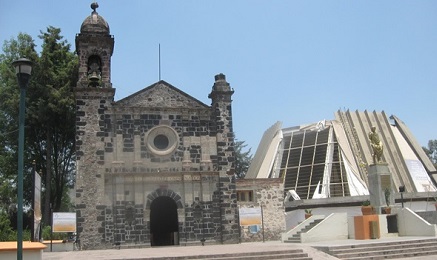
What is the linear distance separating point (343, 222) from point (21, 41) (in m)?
27.5

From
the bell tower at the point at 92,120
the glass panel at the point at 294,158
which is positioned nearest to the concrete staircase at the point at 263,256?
the bell tower at the point at 92,120

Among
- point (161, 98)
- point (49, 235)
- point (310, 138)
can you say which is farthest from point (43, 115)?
point (310, 138)

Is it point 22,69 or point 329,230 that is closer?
point 22,69

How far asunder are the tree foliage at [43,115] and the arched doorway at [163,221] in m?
9.75

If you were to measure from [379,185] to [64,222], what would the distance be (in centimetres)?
1531

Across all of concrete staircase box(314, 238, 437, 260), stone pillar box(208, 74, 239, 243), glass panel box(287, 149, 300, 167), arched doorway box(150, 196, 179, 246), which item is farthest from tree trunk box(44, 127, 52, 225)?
concrete staircase box(314, 238, 437, 260)

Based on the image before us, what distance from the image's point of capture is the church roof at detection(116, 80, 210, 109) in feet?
84.1

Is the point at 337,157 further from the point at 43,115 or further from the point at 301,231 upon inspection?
the point at 43,115

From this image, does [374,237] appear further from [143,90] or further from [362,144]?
[362,144]

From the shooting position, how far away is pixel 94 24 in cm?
2616

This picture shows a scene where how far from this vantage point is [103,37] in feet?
85.5

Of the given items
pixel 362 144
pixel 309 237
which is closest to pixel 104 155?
pixel 309 237

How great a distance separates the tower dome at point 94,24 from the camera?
25984 mm

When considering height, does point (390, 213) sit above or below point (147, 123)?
below
